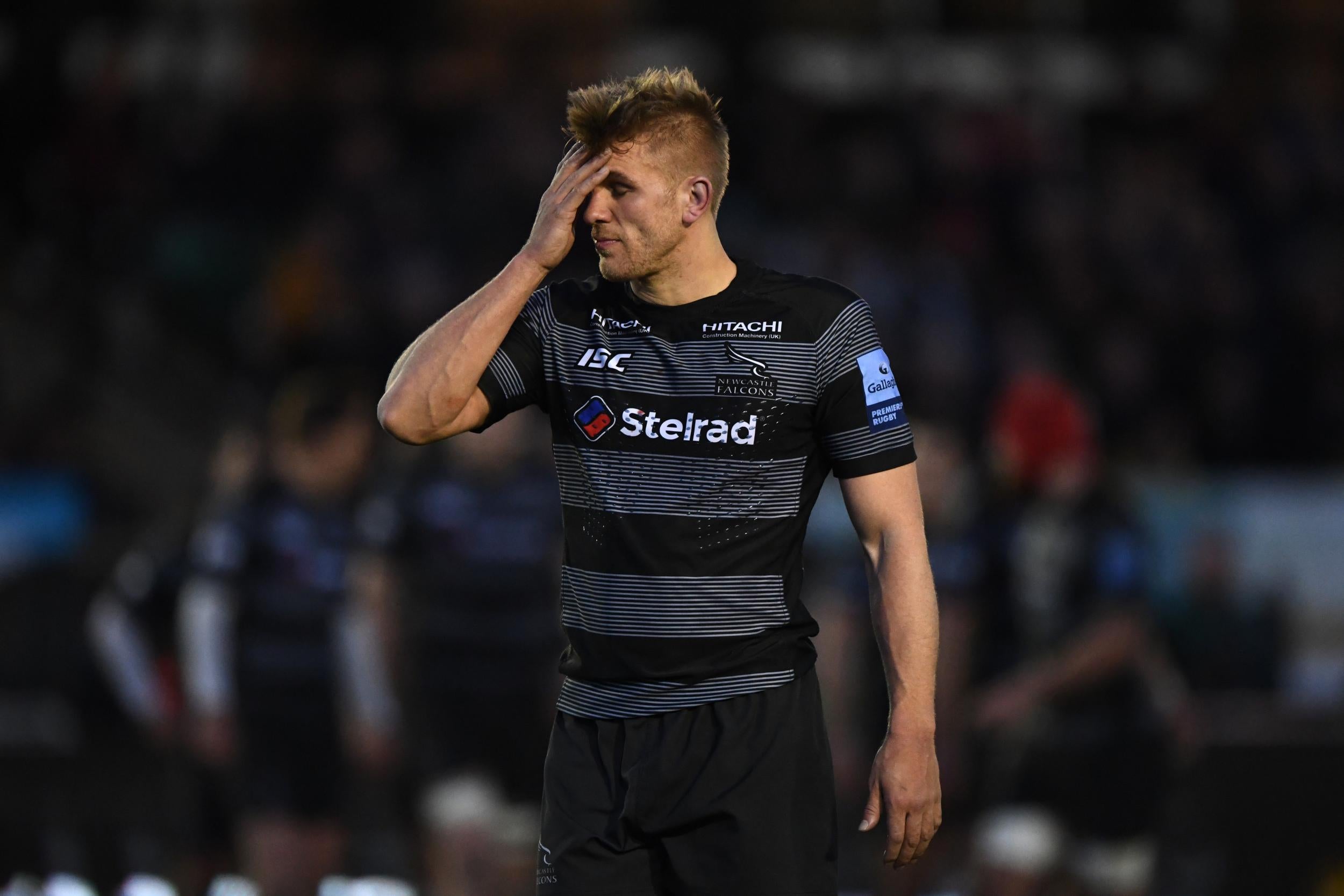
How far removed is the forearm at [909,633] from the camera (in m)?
3.56

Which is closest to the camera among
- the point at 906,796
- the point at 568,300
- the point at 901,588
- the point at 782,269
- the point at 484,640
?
the point at 906,796

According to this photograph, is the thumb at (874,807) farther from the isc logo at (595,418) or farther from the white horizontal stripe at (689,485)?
the isc logo at (595,418)

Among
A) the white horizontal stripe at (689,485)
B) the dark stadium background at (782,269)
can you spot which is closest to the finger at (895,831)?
the white horizontal stripe at (689,485)

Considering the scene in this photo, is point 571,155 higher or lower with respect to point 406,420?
higher

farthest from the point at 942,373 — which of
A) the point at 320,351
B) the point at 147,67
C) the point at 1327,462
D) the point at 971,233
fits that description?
the point at 147,67

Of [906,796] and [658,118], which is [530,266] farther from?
[906,796]

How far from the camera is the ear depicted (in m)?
3.72

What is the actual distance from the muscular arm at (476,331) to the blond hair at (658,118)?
0.21 feet

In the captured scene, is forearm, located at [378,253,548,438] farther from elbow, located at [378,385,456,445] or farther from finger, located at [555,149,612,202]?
finger, located at [555,149,612,202]

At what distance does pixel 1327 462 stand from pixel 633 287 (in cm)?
971

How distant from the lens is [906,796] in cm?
350

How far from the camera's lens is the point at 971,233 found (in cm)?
1314

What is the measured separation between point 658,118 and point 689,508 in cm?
84

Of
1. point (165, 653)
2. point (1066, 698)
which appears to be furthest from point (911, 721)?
point (165, 653)
